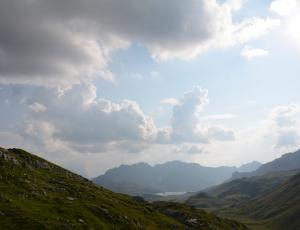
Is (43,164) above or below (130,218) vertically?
above

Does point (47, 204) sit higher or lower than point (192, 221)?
higher

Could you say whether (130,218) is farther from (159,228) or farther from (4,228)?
(4,228)

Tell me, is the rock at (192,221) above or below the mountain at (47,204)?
below

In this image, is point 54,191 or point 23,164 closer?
point 54,191

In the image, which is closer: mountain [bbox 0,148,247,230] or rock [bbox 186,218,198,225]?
mountain [bbox 0,148,247,230]

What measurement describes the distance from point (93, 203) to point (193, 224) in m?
35.1

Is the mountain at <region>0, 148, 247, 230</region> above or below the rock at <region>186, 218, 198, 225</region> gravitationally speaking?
above

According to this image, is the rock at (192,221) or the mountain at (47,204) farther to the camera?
the rock at (192,221)

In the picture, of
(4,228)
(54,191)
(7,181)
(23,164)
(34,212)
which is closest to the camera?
(4,228)

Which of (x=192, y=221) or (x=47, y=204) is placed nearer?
(x=47, y=204)

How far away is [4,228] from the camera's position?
116 ft

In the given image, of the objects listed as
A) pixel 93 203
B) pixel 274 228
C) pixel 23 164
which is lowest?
pixel 274 228

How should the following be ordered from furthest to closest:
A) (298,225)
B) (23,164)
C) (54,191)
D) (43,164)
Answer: (298,225)
(43,164)
(23,164)
(54,191)

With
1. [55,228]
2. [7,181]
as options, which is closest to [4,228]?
[55,228]
